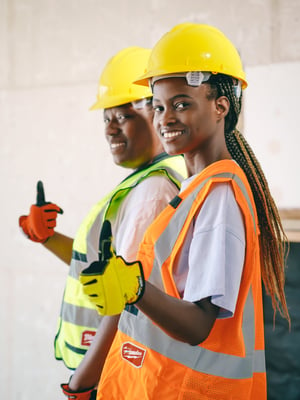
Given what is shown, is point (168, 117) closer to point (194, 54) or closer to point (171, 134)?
point (171, 134)

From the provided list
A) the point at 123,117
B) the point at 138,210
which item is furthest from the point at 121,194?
the point at 123,117

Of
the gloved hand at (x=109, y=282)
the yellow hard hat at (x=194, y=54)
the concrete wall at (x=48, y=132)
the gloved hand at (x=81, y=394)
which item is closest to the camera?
the gloved hand at (x=109, y=282)

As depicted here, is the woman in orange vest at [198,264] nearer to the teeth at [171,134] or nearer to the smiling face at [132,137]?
the teeth at [171,134]

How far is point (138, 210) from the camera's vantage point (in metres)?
1.46

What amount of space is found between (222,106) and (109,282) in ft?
1.81

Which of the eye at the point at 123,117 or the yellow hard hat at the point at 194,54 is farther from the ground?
the yellow hard hat at the point at 194,54

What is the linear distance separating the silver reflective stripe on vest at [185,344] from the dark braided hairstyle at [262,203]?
0.14 metres

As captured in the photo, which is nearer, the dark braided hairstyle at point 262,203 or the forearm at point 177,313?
the forearm at point 177,313

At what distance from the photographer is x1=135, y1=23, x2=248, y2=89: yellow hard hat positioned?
1.25m

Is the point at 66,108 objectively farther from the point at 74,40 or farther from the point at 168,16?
the point at 168,16

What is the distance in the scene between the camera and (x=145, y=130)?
1.68 m

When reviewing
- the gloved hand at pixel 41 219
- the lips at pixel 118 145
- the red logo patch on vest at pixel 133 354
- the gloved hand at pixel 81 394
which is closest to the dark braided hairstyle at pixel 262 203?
the red logo patch on vest at pixel 133 354

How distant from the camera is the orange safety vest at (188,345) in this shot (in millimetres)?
1143

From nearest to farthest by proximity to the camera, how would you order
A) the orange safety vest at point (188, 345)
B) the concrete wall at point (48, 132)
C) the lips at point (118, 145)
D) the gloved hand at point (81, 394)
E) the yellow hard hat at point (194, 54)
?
the orange safety vest at point (188, 345) → the yellow hard hat at point (194, 54) → the gloved hand at point (81, 394) → the lips at point (118, 145) → the concrete wall at point (48, 132)
